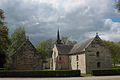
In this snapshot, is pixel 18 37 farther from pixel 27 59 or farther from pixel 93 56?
pixel 93 56

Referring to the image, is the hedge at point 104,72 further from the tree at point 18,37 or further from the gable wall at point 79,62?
the tree at point 18,37

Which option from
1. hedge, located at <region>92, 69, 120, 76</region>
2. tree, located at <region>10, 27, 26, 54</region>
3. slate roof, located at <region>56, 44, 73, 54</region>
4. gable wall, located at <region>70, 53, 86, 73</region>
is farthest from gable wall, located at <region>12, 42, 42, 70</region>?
tree, located at <region>10, 27, 26, 54</region>

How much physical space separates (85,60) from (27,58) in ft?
44.8

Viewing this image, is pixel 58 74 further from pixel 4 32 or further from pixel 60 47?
pixel 60 47

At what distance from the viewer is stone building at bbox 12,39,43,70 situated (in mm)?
37125

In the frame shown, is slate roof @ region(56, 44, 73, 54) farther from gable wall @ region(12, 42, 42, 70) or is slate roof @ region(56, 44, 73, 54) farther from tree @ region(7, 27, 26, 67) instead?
gable wall @ region(12, 42, 42, 70)

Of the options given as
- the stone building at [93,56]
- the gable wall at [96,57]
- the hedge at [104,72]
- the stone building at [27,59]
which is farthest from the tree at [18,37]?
the hedge at [104,72]

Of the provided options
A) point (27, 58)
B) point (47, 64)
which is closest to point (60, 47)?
point (27, 58)

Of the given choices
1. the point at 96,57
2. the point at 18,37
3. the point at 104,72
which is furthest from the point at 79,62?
the point at 18,37

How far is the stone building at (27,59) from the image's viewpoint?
122 ft

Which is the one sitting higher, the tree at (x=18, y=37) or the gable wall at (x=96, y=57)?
the tree at (x=18, y=37)

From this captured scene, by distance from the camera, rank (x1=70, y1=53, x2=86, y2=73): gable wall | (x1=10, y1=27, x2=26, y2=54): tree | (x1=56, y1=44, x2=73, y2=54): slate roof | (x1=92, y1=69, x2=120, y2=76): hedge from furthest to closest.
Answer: (x1=10, y1=27, x2=26, y2=54): tree < (x1=56, y1=44, x2=73, y2=54): slate roof < (x1=70, y1=53, x2=86, y2=73): gable wall < (x1=92, y1=69, x2=120, y2=76): hedge

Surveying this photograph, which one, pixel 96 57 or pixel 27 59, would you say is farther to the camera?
pixel 96 57

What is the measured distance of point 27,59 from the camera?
37562 mm
